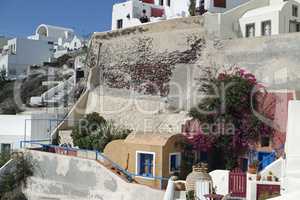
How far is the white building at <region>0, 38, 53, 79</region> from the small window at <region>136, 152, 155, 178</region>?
3412 cm

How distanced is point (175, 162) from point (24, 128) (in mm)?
9306

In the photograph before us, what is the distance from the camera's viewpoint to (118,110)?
2533 centimetres

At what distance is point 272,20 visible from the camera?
23.5 meters

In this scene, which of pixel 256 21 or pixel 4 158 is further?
pixel 256 21

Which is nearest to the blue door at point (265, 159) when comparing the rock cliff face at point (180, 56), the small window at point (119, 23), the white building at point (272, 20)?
the rock cliff face at point (180, 56)

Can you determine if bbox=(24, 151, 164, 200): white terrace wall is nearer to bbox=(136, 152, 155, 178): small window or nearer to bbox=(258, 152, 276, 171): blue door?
bbox=(136, 152, 155, 178): small window

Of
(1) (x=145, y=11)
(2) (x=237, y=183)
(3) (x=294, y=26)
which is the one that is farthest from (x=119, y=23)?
(2) (x=237, y=183)

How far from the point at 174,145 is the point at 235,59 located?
6.86 m

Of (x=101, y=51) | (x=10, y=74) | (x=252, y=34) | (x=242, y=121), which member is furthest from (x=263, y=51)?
(x=10, y=74)

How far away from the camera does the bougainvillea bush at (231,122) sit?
57.7ft

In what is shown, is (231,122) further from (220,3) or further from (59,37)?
(59,37)

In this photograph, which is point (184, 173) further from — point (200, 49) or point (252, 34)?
point (252, 34)

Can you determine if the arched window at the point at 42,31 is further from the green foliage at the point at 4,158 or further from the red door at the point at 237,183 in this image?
the red door at the point at 237,183

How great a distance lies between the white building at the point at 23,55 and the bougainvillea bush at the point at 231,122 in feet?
113
